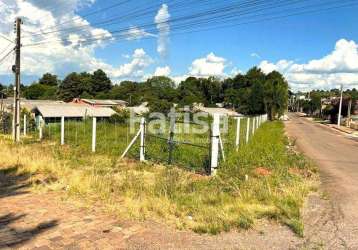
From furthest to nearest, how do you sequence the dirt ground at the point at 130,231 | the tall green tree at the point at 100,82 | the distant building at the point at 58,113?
the tall green tree at the point at 100,82
the distant building at the point at 58,113
the dirt ground at the point at 130,231

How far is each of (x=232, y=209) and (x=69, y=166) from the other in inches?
254

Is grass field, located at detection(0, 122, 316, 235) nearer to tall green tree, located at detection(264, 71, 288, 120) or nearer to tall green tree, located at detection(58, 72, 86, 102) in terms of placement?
tall green tree, located at detection(264, 71, 288, 120)

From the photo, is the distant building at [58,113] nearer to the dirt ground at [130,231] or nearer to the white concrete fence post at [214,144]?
the white concrete fence post at [214,144]

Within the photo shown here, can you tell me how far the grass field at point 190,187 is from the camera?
247 inches

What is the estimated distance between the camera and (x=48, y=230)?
5625 millimetres

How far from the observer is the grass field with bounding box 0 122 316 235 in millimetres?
6273

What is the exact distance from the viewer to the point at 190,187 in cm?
840

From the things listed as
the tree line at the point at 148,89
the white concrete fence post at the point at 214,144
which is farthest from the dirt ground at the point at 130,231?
the tree line at the point at 148,89

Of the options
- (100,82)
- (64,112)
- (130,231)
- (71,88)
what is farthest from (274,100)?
(100,82)

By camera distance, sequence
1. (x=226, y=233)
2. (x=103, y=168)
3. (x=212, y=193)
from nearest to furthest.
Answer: (x=226, y=233)
(x=212, y=193)
(x=103, y=168)

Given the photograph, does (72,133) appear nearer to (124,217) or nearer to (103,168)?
(103,168)

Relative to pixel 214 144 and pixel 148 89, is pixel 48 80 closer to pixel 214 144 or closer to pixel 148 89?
pixel 148 89

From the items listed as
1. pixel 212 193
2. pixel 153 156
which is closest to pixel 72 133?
pixel 153 156

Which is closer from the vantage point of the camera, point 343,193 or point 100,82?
point 343,193
